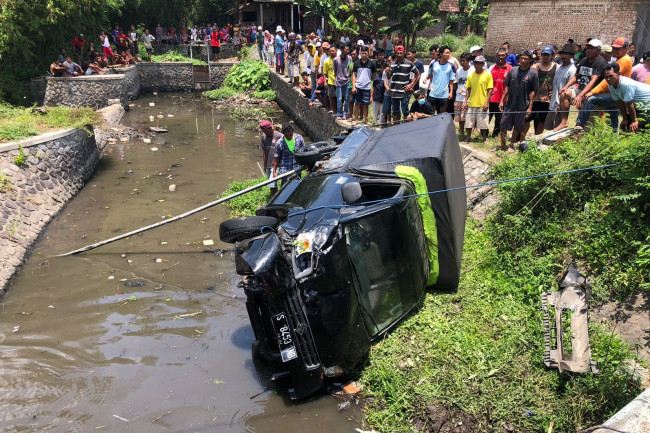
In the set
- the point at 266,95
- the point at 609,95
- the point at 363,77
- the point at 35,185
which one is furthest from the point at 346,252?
the point at 266,95

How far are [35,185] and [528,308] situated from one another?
9.72 meters

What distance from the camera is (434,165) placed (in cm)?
551

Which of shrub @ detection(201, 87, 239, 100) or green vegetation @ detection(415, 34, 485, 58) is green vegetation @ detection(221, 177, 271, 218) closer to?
shrub @ detection(201, 87, 239, 100)

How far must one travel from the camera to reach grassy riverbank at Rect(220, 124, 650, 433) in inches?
167

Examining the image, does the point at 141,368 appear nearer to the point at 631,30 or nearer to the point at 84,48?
the point at 631,30

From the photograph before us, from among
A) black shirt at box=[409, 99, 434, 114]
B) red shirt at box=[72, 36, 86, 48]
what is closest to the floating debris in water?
black shirt at box=[409, 99, 434, 114]

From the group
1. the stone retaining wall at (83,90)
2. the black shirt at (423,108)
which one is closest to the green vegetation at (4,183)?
the black shirt at (423,108)

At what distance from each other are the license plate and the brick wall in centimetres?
1579

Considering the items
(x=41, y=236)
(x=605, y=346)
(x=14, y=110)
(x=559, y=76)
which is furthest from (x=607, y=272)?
(x=14, y=110)

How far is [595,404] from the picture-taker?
4.04 meters

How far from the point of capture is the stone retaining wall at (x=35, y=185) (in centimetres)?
852

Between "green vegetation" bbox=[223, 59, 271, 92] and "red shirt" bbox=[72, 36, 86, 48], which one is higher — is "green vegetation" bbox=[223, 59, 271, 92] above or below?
below

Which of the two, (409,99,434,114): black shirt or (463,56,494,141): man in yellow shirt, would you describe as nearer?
(463,56,494,141): man in yellow shirt

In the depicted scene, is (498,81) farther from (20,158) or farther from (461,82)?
(20,158)
